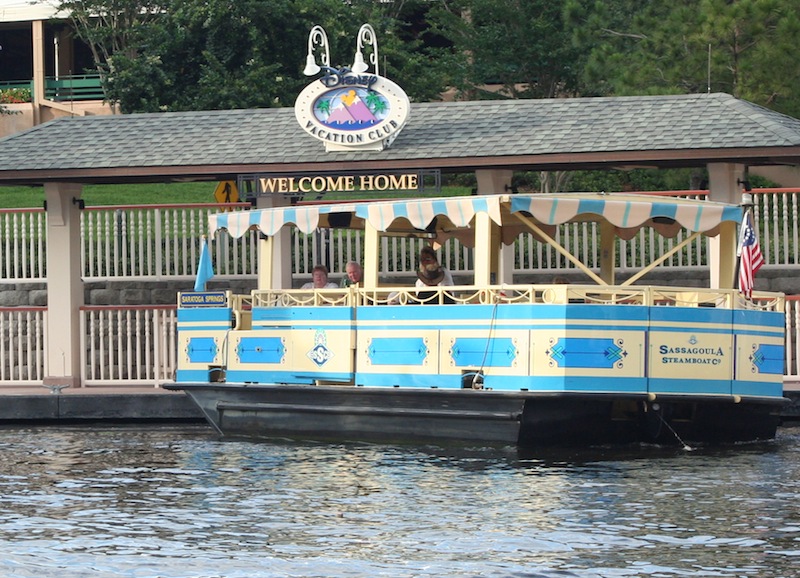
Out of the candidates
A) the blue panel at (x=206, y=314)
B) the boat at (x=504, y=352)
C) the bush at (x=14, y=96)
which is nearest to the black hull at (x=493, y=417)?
the boat at (x=504, y=352)

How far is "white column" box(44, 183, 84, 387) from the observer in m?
20.4

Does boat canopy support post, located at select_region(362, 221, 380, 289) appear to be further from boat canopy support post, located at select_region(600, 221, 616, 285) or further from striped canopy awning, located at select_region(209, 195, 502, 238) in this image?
boat canopy support post, located at select_region(600, 221, 616, 285)

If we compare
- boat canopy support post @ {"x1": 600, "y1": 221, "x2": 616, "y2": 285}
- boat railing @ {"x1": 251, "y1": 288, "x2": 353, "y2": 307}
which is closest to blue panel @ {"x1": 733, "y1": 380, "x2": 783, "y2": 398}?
boat canopy support post @ {"x1": 600, "y1": 221, "x2": 616, "y2": 285}

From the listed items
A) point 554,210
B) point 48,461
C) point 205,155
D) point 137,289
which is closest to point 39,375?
point 137,289

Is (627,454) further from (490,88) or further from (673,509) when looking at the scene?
(490,88)

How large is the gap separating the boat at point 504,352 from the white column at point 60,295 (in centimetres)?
343

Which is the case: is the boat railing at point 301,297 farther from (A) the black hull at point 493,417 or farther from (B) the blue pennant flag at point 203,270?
(A) the black hull at point 493,417

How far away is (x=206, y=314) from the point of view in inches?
698

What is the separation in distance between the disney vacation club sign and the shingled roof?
0.19 meters

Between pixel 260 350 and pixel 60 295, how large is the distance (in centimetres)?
443

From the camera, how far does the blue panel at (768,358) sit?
15688 mm

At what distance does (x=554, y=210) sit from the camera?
50.3 feet

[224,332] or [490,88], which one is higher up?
[490,88]

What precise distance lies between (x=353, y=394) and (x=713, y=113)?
604cm
